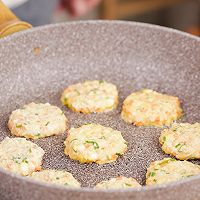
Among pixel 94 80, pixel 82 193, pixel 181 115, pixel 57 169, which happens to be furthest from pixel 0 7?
pixel 82 193

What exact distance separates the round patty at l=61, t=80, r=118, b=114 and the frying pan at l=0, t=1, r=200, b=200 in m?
0.02

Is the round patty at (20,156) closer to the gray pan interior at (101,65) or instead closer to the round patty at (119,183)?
the gray pan interior at (101,65)

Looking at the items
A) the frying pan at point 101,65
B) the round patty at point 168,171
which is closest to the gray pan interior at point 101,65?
the frying pan at point 101,65

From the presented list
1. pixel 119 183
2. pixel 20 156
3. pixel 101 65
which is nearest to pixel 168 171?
pixel 119 183

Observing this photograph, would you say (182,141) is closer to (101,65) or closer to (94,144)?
(94,144)

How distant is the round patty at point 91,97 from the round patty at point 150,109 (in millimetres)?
52

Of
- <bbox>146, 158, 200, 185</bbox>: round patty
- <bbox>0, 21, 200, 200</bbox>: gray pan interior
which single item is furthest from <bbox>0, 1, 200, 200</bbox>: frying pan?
<bbox>146, 158, 200, 185</bbox>: round patty

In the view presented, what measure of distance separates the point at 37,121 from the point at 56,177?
0.29 meters

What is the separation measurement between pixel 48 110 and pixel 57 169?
0.84 ft

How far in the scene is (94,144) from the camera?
1.51 meters

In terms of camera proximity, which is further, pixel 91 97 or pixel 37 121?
pixel 91 97

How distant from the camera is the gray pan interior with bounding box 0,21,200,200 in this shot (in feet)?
5.50

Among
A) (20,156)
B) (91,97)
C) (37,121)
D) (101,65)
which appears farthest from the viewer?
(101,65)

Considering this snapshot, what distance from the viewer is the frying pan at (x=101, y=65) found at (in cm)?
167
